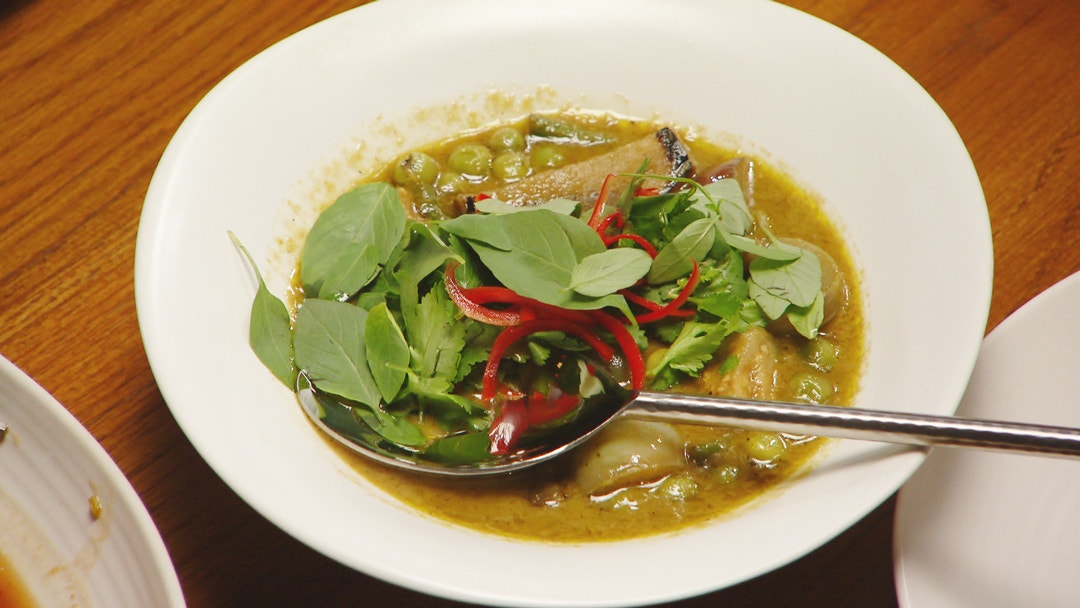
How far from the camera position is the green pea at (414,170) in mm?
2574

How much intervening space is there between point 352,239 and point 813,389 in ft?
4.01

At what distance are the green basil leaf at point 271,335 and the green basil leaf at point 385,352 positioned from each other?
0.70 ft

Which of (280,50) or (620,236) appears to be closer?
(620,236)

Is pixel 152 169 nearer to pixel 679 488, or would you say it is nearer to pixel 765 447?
pixel 679 488

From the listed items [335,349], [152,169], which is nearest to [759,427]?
[335,349]

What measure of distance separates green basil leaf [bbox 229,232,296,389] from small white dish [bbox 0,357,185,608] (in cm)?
44

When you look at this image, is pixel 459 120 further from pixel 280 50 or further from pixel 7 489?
pixel 7 489

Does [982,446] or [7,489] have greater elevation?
[7,489]

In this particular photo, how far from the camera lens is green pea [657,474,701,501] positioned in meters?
2.02

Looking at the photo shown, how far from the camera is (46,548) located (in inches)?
72.1

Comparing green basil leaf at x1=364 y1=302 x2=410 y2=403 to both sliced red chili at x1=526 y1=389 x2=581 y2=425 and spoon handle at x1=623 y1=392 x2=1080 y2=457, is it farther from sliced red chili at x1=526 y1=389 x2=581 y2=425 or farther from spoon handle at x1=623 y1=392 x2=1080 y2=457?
spoon handle at x1=623 y1=392 x2=1080 y2=457

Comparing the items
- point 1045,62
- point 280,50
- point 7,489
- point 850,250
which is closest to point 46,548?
point 7,489

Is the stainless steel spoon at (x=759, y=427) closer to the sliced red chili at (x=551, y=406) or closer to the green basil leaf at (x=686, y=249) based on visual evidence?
the sliced red chili at (x=551, y=406)

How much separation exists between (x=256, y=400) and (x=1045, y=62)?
271 cm
